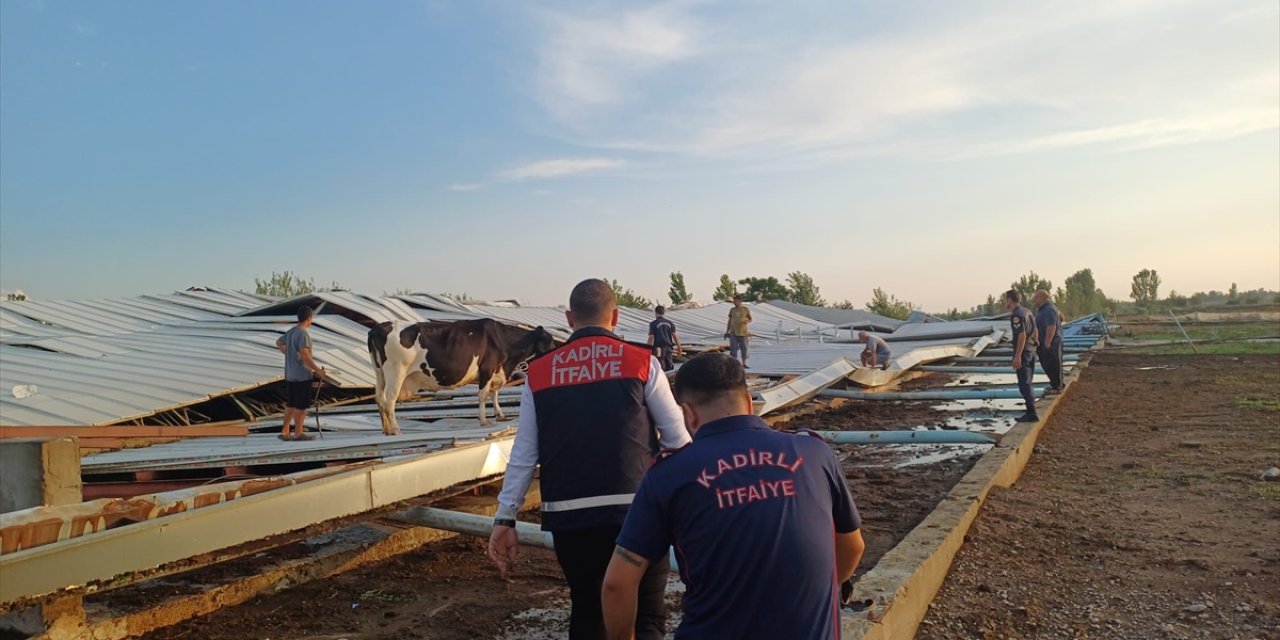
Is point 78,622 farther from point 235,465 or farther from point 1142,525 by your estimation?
point 1142,525

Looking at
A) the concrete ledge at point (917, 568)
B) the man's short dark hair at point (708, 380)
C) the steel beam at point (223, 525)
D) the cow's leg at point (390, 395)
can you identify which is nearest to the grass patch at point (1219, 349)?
the concrete ledge at point (917, 568)

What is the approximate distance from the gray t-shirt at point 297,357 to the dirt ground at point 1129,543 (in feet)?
19.7

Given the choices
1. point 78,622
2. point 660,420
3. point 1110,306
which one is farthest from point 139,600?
point 1110,306

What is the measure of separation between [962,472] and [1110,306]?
5491cm

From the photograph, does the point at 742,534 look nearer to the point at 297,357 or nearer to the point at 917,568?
the point at 917,568

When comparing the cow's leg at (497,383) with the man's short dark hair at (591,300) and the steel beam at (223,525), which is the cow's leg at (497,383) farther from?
the man's short dark hair at (591,300)

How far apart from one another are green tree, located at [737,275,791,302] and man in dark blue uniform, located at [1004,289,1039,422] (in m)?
40.4

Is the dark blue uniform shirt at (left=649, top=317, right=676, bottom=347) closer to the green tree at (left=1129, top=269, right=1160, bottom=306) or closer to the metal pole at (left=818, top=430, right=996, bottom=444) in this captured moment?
the metal pole at (left=818, top=430, right=996, bottom=444)

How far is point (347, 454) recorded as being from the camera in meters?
6.70

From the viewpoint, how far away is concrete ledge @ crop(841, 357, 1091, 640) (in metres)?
4.00

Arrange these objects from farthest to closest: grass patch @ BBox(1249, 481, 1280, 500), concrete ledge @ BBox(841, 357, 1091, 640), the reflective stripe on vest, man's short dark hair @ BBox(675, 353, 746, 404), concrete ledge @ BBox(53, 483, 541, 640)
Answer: grass patch @ BBox(1249, 481, 1280, 500) < concrete ledge @ BBox(53, 483, 541, 640) < concrete ledge @ BBox(841, 357, 1091, 640) < the reflective stripe on vest < man's short dark hair @ BBox(675, 353, 746, 404)

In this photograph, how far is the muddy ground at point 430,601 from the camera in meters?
4.86

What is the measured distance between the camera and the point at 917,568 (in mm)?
4672

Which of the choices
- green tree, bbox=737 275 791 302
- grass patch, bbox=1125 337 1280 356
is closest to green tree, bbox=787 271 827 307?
green tree, bbox=737 275 791 302
